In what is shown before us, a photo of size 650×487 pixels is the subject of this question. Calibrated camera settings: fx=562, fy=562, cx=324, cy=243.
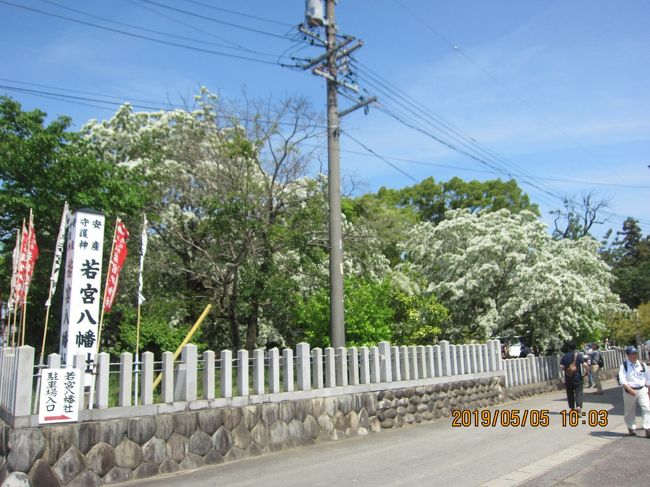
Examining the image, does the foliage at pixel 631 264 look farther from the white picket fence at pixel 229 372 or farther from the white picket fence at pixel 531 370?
the white picket fence at pixel 229 372

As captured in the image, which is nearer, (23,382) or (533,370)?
(23,382)

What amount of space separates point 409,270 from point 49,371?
1653cm

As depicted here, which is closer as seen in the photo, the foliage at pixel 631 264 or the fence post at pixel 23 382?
the fence post at pixel 23 382

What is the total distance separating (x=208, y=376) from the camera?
9.74 meters

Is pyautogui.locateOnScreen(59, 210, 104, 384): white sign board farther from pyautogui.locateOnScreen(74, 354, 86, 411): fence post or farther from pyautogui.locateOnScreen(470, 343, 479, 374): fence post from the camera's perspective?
pyautogui.locateOnScreen(470, 343, 479, 374): fence post

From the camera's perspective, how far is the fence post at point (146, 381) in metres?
8.97

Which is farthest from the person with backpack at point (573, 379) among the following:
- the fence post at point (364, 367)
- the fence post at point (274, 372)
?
the fence post at point (274, 372)

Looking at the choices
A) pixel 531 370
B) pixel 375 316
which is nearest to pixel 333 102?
pixel 375 316

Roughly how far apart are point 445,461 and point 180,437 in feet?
14.2

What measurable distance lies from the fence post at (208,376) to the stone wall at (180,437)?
317 mm

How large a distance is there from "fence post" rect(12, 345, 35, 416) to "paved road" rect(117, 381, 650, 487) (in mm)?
1889

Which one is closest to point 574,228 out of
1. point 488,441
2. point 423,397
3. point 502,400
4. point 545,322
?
point 545,322

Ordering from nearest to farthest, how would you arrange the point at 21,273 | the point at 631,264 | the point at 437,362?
the point at 21,273 < the point at 437,362 < the point at 631,264

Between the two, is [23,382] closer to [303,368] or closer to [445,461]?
[303,368]
